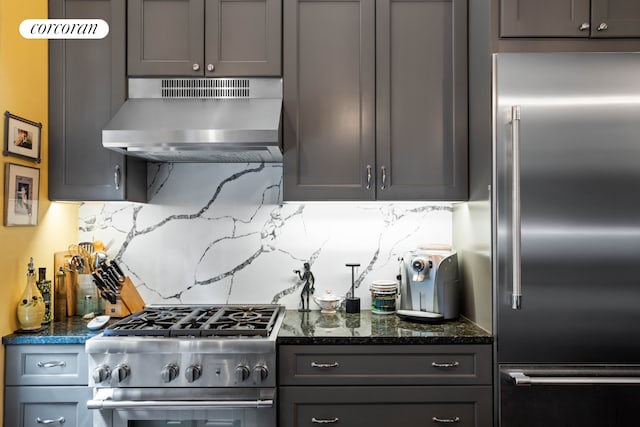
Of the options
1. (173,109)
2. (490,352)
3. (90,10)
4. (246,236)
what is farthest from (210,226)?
(490,352)

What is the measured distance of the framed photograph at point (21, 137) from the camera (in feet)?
6.42

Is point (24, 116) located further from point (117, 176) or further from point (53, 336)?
point (53, 336)

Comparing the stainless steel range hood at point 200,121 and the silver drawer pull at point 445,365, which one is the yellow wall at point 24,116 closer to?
the stainless steel range hood at point 200,121

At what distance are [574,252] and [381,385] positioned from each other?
985 millimetres

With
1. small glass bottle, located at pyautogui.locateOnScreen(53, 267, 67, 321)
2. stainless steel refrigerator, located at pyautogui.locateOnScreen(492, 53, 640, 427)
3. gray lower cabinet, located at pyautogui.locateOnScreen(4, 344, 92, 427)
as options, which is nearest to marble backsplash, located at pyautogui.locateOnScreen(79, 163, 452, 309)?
small glass bottle, located at pyautogui.locateOnScreen(53, 267, 67, 321)

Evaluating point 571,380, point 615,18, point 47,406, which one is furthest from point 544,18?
point 47,406

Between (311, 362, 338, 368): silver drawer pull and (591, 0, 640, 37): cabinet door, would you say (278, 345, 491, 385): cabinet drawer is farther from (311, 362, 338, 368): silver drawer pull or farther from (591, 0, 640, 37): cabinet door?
(591, 0, 640, 37): cabinet door

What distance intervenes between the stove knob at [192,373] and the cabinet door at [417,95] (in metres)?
1.17

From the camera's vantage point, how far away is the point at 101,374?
1835 millimetres

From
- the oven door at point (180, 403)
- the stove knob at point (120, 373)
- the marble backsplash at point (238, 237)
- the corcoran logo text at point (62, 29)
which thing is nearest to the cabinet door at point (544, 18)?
the marble backsplash at point (238, 237)

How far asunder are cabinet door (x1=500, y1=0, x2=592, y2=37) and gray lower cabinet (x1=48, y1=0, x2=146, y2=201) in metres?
1.87

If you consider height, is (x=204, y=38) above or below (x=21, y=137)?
above

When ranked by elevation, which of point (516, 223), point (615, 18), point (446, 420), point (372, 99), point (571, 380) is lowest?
point (446, 420)

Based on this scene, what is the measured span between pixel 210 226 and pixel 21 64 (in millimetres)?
1206
